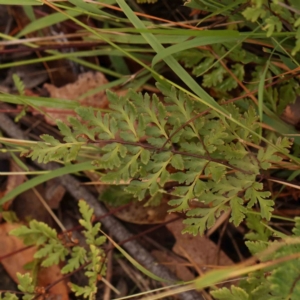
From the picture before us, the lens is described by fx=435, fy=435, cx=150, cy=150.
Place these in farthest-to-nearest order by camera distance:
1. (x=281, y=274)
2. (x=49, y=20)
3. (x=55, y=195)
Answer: (x=55, y=195) < (x=49, y=20) < (x=281, y=274)

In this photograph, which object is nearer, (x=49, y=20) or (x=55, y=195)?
(x=49, y=20)

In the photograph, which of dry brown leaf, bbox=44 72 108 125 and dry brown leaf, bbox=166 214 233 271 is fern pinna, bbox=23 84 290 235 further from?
dry brown leaf, bbox=44 72 108 125

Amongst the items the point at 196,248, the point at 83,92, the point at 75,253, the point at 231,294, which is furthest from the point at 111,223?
the point at 231,294

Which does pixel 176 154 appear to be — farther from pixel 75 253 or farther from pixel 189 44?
pixel 75 253

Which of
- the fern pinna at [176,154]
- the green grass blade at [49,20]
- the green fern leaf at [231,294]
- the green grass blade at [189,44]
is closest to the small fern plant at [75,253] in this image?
the fern pinna at [176,154]

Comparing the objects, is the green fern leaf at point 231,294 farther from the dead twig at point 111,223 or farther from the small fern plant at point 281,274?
the dead twig at point 111,223

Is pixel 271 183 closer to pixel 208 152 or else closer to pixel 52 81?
pixel 208 152

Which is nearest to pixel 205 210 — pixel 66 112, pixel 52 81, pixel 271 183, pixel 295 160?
pixel 295 160
